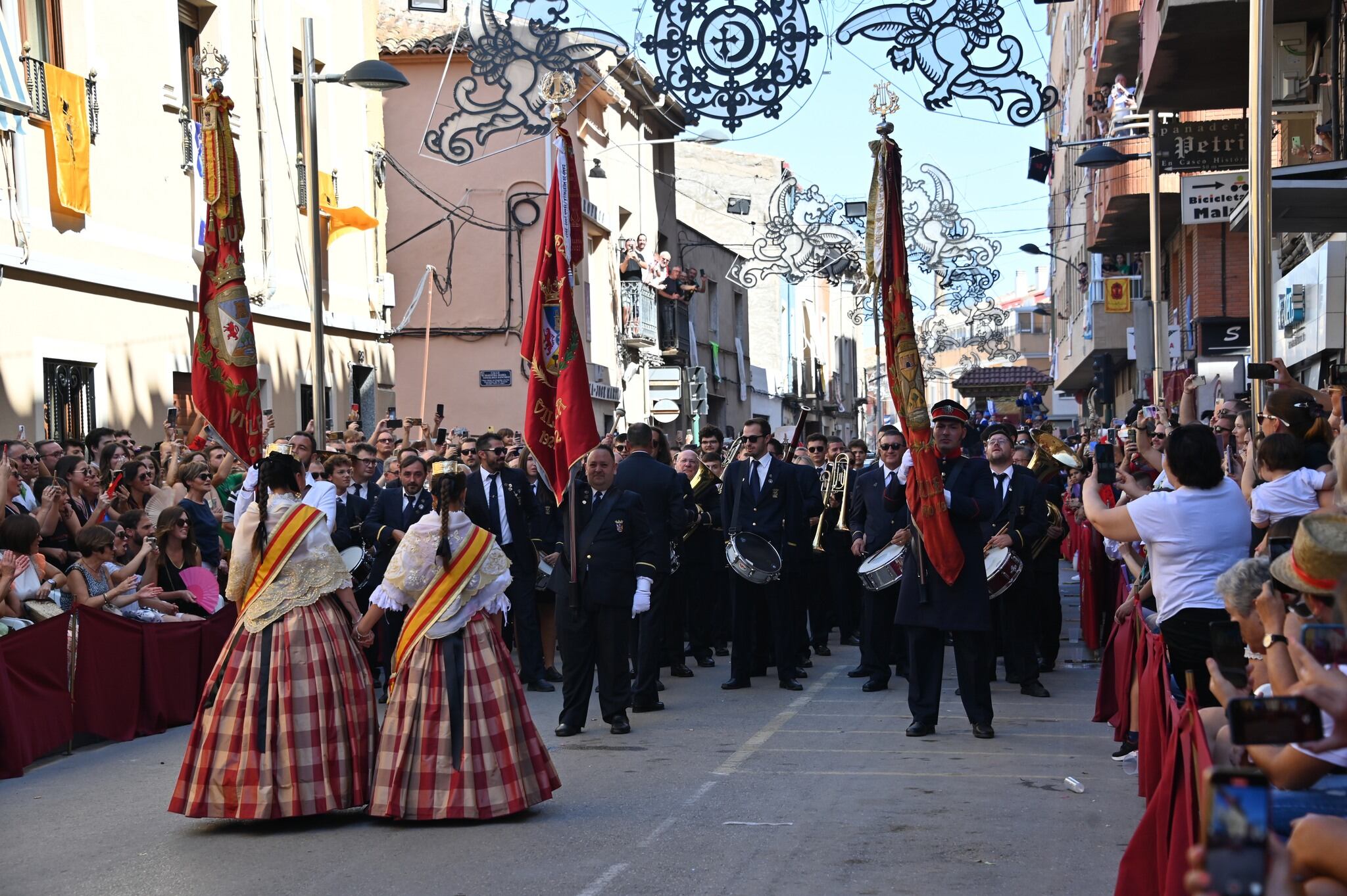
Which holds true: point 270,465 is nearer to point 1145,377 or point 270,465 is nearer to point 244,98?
point 244,98

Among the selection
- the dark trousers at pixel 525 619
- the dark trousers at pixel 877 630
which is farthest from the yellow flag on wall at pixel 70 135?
the dark trousers at pixel 877 630

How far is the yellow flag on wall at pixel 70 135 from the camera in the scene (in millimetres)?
17234

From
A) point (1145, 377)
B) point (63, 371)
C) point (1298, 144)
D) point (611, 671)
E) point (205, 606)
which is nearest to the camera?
point (611, 671)

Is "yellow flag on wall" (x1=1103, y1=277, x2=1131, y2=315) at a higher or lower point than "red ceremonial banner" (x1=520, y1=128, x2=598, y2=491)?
higher

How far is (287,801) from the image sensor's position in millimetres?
7762

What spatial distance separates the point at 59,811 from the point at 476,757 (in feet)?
7.91

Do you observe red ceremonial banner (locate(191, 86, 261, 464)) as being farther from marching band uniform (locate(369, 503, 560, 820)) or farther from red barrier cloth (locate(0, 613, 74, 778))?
marching band uniform (locate(369, 503, 560, 820))

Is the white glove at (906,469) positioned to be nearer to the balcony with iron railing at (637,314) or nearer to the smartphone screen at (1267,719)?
the smartphone screen at (1267,719)

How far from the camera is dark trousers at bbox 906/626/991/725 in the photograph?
10477 mm

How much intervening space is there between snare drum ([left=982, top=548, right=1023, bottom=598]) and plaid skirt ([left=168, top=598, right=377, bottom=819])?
5.42 m

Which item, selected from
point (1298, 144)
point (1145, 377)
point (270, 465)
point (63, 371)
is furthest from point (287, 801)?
point (1145, 377)

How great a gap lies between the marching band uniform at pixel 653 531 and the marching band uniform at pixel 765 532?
0.69 metres

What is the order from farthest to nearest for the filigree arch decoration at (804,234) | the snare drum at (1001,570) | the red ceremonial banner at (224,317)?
the filigree arch decoration at (804,234), the red ceremonial banner at (224,317), the snare drum at (1001,570)

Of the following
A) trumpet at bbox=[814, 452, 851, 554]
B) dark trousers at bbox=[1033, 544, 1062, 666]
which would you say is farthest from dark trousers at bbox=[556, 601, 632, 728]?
trumpet at bbox=[814, 452, 851, 554]
